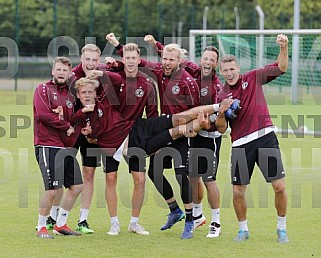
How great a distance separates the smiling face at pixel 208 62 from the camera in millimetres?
9328

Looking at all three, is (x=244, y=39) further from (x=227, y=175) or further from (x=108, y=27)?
(x=108, y=27)

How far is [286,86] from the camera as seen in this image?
917 inches

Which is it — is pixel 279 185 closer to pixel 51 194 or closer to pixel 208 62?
pixel 208 62

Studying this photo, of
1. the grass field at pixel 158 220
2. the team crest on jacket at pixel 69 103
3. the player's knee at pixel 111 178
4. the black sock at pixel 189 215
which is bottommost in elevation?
the grass field at pixel 158 220

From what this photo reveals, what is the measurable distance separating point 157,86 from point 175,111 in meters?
0.36

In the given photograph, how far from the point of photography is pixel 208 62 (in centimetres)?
931

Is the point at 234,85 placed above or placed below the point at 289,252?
above

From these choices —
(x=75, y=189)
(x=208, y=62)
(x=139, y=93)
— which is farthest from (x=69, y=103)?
(x=208, y=62)

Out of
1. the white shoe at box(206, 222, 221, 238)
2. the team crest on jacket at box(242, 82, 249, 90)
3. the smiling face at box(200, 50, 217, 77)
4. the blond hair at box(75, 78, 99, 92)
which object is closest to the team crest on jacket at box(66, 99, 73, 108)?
the blond hair at box(75, 78, 99, 92)

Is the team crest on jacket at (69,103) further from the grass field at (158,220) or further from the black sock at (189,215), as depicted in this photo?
the black sock at (189,215)

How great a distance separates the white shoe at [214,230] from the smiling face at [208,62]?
1.67 meters

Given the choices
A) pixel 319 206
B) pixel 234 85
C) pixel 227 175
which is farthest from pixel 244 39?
pixel 234 85

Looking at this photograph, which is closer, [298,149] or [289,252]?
[289,252]

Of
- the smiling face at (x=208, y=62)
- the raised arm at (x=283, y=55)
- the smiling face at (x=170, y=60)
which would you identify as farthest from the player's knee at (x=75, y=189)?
the raised arm at (x=283, y=55)
